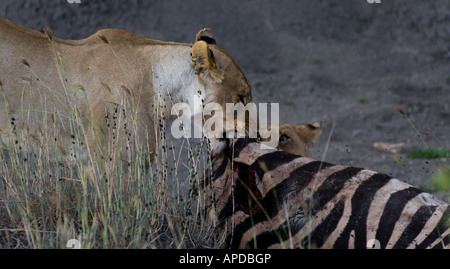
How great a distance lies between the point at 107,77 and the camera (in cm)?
372

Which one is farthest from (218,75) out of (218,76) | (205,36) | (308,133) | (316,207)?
(316,207)

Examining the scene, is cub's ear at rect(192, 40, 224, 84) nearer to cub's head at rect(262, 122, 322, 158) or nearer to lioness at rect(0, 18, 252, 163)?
lioness at rect(0, 18, 252, 163)

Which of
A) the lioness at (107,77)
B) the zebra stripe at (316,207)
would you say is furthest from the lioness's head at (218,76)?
the zebra stripe at (316,207)

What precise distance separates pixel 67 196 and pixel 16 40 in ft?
4.03

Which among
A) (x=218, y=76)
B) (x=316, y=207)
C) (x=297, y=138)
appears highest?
(x=218, y=76)

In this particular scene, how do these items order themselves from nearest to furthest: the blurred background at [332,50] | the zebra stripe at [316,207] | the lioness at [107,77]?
1. the zebra stripe at [316,207]
2. the lioness at [107,77]
3. the blurred background at [332,50]

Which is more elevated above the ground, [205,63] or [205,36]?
[205,36]

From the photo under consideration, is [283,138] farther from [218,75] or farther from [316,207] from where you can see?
[316,207]

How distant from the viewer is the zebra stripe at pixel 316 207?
234 centimetres

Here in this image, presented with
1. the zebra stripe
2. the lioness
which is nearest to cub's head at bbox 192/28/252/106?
the lioness

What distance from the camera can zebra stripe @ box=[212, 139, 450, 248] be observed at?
234cm

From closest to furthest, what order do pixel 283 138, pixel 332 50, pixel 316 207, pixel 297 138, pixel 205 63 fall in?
pixel 316 207, pixel 205 63, pixel 283 138, pixel 297 138, pixel 332 50

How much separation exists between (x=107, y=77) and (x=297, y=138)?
1251mm

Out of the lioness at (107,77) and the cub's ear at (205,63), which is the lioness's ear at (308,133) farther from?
the cub's ear at (205,63)
